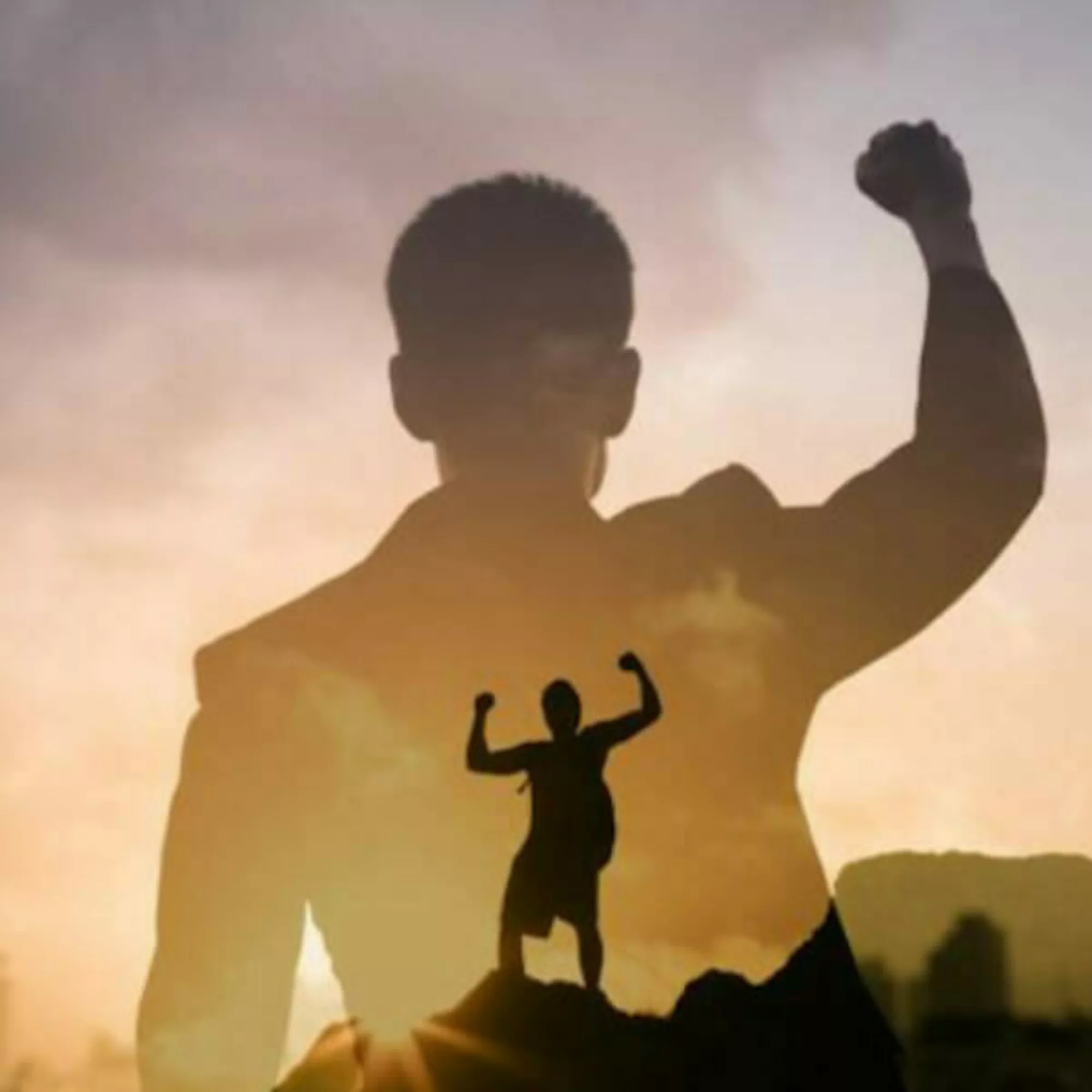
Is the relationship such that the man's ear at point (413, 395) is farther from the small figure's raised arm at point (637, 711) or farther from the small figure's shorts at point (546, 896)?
the small figure's shorts at point (546, 896)

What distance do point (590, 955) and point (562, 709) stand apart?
1.33 metres

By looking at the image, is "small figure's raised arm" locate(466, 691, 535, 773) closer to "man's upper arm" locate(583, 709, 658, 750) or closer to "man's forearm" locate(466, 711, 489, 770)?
"man's forearm" locate(466, 711, 489, 770)

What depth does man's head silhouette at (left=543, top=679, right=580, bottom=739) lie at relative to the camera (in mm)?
10570

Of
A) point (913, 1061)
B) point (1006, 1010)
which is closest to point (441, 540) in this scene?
point (913, 1061)

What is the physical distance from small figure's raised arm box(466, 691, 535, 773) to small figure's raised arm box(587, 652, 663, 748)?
490 mm

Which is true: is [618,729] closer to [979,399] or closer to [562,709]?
[562,709]

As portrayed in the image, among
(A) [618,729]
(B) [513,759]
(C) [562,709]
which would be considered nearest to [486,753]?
(B) [513,759]

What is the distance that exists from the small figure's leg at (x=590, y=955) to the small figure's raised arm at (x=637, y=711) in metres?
1.02

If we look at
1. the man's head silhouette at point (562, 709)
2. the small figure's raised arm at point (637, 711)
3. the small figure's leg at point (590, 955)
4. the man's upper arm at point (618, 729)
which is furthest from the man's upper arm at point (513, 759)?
the small figure's leg at point (590, 955)

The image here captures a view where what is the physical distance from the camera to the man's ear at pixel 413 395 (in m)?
10.7

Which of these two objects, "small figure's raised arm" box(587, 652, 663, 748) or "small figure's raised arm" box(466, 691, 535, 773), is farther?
"small figure's raised arm" box(466, 691, 535, 773)

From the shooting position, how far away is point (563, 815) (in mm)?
10586

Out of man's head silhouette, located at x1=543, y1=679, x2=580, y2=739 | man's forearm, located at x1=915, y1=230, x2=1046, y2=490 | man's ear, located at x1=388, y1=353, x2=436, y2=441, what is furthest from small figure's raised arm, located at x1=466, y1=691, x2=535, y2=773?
man's forearm, located at x1=915, y1=230, x2=1046, y2=490

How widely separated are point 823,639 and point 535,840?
1.94m
